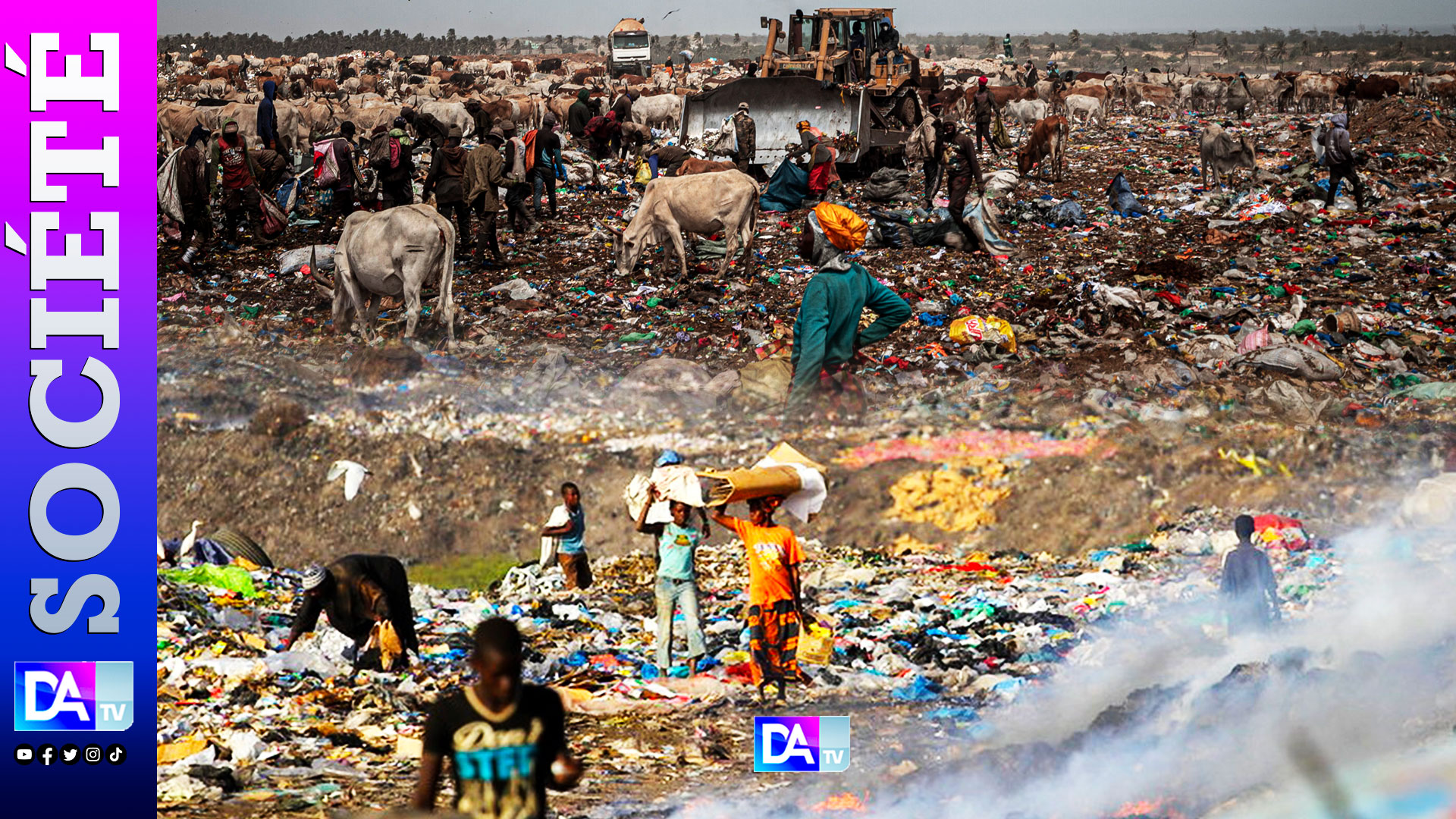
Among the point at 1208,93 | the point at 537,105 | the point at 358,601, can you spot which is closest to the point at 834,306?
the point at 358,601

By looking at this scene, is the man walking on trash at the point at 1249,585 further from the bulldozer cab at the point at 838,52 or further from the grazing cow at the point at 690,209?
the bulldozer cab at the point at 838,52

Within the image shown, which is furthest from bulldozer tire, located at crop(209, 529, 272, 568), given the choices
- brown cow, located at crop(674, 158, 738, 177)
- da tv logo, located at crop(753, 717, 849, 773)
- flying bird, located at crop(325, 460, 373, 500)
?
brown cow, located at crop(674, 158, 738, 177)

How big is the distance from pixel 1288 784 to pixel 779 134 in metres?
13.9

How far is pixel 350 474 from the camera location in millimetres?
8977

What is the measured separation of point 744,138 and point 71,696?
1254 centimetres

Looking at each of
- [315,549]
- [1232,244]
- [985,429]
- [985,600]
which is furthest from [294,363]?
[1232,244]

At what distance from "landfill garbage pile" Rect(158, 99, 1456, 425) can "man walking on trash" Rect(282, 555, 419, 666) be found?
3.50 metres

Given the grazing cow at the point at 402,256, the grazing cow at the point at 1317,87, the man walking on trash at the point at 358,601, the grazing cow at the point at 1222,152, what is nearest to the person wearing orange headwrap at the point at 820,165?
the grazing cow at the point at 1222,152

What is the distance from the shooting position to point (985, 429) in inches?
356

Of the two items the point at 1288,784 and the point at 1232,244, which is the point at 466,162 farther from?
the point at 1288,784

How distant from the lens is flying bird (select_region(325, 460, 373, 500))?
29.1 ft

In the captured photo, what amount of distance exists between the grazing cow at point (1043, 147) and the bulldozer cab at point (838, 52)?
2.27m

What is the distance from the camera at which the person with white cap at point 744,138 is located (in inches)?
661

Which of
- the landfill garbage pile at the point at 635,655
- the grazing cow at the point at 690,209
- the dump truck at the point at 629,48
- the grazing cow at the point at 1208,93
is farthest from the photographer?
the dump truck at the point at 629,48
